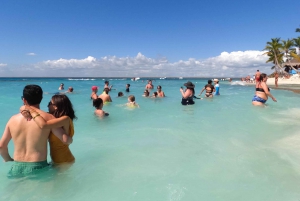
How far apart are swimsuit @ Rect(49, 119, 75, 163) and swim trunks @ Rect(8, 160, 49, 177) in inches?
7.3

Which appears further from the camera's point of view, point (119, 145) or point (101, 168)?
point (119, 145)

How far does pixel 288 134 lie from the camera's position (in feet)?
18.1

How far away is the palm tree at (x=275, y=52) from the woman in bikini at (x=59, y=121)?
47.3 metres

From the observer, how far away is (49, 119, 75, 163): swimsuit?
3051 mm

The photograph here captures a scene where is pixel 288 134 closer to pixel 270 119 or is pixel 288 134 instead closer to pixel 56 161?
pixel 270 119

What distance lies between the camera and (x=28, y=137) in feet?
9.27

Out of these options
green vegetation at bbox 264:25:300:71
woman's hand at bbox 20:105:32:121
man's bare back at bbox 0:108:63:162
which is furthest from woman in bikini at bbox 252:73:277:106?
green vegetation at bbox 264:25:300:71

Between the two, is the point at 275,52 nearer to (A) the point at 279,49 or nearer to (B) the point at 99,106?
(A) the point at 279,49

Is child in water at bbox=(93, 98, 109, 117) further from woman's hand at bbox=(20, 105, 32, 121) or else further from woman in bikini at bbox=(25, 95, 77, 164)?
woman's hand at bbox=(20, 105, 32, 121)

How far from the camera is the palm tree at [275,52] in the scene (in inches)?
1705

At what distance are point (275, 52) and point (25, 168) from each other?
1957 inches

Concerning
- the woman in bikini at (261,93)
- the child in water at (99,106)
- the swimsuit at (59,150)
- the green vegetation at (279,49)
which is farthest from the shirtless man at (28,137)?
the green vegetation at (279,49)

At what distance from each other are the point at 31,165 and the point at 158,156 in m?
2.17

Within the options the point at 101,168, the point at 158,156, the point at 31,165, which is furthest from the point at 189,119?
the point at 31,165
